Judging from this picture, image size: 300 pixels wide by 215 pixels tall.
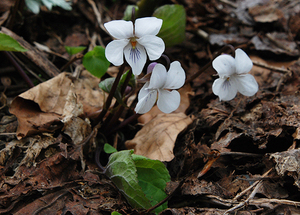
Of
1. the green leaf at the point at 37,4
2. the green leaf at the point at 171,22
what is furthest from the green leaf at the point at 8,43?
the green leaf at the point at 171,22

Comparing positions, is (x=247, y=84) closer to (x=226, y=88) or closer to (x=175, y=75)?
(x=226, y=88)

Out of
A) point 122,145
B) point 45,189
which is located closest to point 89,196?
point 45,189

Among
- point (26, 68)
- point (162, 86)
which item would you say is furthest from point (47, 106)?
point (162, 86)

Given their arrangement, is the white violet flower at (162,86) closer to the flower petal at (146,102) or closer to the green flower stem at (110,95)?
the flower petal at (146,102)

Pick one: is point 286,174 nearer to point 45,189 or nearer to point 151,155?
point 151,155

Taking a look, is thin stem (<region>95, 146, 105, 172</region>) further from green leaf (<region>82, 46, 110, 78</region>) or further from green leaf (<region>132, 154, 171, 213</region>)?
green leaf (<region>82, 46, 110, 78</region>)
